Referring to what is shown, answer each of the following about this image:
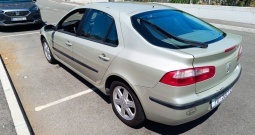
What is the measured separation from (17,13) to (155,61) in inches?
318

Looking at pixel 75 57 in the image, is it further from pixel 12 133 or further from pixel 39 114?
pixel 12 133

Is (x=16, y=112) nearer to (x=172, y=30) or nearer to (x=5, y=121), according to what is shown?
(x=5, y=121)

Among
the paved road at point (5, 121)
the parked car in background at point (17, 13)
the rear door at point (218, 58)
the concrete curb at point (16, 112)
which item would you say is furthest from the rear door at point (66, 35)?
the parked car in background at point (17, 13)

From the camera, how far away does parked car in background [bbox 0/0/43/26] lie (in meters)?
8.60

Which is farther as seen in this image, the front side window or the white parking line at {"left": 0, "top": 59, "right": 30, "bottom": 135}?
the front side window

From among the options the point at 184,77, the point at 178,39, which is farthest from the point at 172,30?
the point at 184,77

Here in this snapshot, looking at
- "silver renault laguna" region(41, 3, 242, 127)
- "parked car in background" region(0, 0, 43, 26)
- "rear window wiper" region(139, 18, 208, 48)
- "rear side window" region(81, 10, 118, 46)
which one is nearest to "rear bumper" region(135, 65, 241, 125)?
"silver renault laguna" region(41, 3, 242, 127)

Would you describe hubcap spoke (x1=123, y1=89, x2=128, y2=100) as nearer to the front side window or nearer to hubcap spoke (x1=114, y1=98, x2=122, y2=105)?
hubcap spoke (x1=114, y1=98, x2=122, y2=105)

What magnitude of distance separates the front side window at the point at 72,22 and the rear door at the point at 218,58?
2218mm

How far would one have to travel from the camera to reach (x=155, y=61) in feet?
7.89

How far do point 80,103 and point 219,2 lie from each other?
11028mm

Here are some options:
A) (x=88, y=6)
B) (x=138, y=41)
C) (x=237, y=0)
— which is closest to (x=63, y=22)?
(x=88, y=6)

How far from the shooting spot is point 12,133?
111 inches

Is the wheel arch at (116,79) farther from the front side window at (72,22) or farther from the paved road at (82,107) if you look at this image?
the front side window at (72,22)
